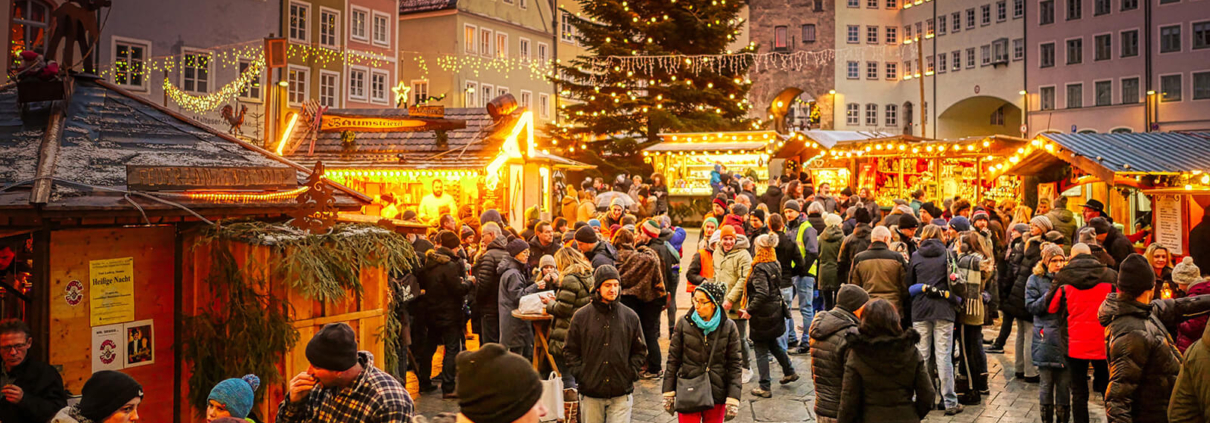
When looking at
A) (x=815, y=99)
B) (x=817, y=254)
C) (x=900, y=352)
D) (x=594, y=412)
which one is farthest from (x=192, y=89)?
(x=815, y=99)

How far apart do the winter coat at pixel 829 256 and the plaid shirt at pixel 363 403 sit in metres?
7.77

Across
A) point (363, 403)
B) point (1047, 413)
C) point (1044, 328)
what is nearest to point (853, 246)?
point (1044, 328)

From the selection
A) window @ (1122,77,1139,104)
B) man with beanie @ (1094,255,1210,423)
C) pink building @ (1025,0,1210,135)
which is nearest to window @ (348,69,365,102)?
pink building @ (1025,0,1210,135)

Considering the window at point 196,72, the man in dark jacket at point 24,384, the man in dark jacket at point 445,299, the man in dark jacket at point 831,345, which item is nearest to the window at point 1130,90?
the window at point 196,72

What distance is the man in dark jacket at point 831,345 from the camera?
6242mm

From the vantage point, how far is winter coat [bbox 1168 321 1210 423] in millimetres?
4930

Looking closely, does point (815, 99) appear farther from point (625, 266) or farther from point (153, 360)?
point (153, 360)

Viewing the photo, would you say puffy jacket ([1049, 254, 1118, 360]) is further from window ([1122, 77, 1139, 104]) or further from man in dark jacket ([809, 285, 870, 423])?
window ([1122, 77, 1139, 104])

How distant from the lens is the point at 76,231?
19.5 feet

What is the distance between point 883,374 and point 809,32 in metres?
52.5

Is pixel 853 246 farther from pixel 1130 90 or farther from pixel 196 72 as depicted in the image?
pixel 1130 90

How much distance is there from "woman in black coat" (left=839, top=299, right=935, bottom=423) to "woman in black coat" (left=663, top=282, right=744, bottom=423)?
1030mm

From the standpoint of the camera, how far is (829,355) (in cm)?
627

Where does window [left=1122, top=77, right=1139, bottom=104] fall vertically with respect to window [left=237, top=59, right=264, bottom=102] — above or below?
above
